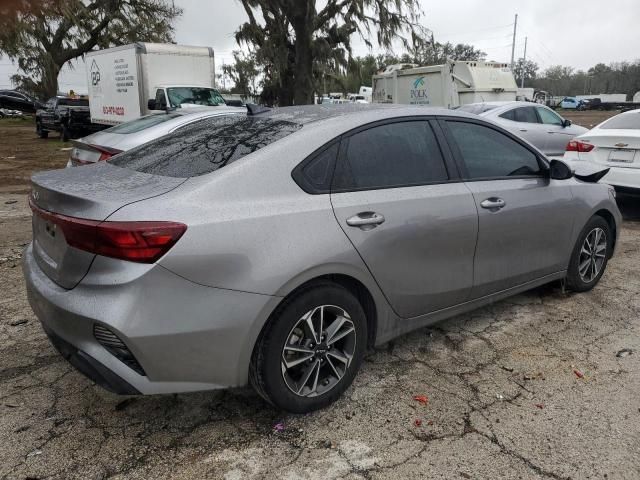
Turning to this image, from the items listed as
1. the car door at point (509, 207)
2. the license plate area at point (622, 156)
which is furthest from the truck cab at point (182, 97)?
the car door at point (509, 207)

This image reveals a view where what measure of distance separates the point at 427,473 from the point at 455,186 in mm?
1686

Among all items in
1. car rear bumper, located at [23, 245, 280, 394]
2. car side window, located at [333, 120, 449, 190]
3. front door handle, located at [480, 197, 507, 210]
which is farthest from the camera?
front door handle, located at [480, 197, 507, 210]

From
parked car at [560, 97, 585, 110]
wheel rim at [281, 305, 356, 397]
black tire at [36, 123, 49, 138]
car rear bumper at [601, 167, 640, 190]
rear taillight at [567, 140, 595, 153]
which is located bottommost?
wheel rim at [281, 305, 356, 397]

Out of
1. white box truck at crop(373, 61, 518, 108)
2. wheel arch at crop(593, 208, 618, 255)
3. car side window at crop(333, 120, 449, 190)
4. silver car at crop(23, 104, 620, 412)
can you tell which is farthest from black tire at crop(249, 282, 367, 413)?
white box truck at crop(373, 61, 518, 108)

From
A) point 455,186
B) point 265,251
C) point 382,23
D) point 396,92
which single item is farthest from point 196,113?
point 382,23

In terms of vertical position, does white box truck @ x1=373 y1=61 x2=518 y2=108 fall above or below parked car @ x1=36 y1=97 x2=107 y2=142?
above

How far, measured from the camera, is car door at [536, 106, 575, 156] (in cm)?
1077

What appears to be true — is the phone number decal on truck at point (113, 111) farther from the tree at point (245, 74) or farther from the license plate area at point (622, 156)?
the license plate area at point (622, 156)

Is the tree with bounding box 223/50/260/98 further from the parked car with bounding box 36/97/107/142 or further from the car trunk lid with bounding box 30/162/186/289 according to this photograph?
the car trunk lid with bounding box 30/162/186/289

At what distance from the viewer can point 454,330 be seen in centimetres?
386

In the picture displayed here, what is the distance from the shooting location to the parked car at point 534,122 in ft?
33.9

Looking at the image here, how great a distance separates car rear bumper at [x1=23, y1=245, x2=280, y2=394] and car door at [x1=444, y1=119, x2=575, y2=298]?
1643 millimetres

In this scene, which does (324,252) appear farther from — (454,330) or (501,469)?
(454,330)

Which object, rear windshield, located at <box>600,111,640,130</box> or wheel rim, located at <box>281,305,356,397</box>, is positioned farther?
rear windshield, located at <box>600,111,640,130</box>
